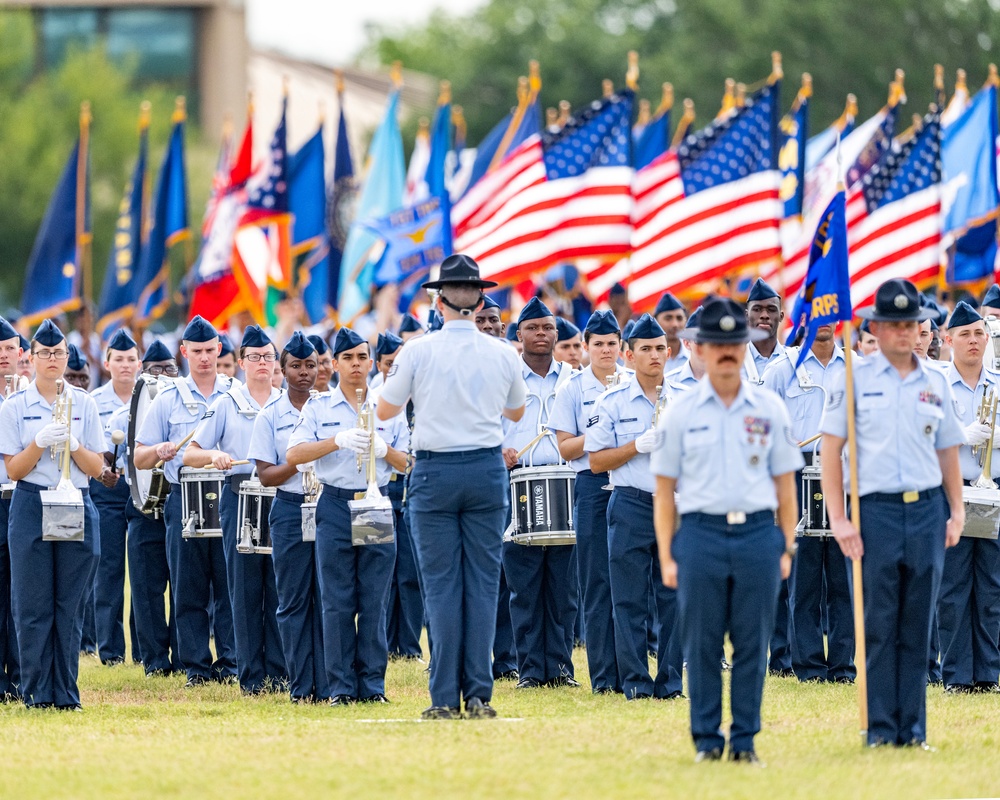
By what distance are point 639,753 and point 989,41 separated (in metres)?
35.1

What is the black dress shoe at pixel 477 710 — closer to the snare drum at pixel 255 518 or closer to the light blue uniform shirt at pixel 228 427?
the snare drum at pixel 255 518

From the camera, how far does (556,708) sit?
1130 centimetres

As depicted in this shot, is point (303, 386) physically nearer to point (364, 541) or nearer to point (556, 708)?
point (364, 541)

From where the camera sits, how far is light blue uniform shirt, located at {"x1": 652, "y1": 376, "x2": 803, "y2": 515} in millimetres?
8617

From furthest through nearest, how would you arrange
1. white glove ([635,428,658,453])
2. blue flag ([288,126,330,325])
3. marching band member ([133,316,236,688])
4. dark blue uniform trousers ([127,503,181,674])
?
blue flag ([288,126,330,325]) → dark blue uniform trousers ([127,503,181,674]) → marching band member ([133,316,236,688]) → white glove ([635,428,658,453])

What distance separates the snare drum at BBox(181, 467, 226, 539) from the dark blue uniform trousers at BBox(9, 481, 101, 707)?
1068 millimetres

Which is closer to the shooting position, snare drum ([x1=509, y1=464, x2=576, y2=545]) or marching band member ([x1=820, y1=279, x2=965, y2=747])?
marching band member ([x1=820, y1=279, x2=965, y2=747])

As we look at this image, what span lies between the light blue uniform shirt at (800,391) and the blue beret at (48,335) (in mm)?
4677

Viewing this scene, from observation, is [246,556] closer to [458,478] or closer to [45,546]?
[45,546]

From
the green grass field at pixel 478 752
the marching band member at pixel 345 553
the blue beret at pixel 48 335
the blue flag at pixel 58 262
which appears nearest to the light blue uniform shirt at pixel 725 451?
the green grass field at pixel 478 752

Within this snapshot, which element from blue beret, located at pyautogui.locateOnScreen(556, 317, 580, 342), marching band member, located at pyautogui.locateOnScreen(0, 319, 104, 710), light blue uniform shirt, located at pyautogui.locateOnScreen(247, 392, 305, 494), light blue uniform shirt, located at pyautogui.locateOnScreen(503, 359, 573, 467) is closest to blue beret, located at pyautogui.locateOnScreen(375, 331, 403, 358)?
blue beret, located at pyautogui.locateOnScreen(556, 317, 580, 342)

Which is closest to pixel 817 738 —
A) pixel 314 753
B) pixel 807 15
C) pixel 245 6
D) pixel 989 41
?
pixel 314 753

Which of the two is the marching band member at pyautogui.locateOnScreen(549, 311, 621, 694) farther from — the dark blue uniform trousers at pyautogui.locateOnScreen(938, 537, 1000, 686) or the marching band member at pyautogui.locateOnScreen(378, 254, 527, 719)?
the dark blue uniform trousers at pyautogui.locateOnScreen(938, 537, 1000, 686)

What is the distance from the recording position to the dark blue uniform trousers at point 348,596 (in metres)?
11.3
